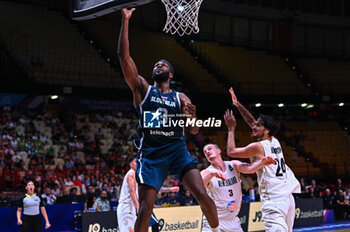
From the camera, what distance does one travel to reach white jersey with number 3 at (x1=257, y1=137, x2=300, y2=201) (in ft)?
20.0

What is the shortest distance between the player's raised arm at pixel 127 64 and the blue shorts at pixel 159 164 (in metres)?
0.57

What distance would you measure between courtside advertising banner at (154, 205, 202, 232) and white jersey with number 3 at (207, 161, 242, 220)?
497cm

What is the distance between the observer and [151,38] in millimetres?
25609

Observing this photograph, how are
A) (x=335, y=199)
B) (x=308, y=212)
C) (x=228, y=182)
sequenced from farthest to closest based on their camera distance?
(x=335, y=199), (x=308, y=212), (x=228, y=182)

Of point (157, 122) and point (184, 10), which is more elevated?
point (184, 10)

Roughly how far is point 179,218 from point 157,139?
7.71 meters

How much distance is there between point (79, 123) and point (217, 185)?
47.1 feet

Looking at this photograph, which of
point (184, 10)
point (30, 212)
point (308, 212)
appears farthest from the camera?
point (308, 212)

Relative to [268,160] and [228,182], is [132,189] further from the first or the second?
[268,160]

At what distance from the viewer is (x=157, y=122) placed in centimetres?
468

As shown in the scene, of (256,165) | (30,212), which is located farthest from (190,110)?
(30,212)

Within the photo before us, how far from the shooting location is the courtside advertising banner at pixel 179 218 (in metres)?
11.6

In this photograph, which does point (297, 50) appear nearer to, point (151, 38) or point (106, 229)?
point (151, 38)

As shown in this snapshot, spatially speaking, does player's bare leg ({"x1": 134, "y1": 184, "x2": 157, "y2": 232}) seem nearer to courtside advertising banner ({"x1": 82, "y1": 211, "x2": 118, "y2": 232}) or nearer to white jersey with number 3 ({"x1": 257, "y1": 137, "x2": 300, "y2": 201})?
white jersey with number 3 ({"x1": 257, "y1": 137, "x2": 300, "y2": 201})
